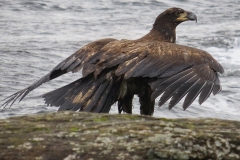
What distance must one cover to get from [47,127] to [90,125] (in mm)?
267

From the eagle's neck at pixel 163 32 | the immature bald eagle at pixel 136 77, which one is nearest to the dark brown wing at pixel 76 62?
the immature bald eagle at pixel 136 77

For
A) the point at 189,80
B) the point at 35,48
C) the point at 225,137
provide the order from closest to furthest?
the point at 225,137
the point at 189,80
the point at 35,48

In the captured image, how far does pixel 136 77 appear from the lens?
8016 mm

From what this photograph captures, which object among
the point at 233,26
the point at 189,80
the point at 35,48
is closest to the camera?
the point at 189,80

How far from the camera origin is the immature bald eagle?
7422 mm

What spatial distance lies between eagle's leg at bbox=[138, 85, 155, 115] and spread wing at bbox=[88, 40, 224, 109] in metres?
0.29

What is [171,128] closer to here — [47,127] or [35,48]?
[47,127]

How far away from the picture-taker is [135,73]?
298 inches

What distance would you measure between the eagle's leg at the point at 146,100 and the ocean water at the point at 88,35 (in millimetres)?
1809

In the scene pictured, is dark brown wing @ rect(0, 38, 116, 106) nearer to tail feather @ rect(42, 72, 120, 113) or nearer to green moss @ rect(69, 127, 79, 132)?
tail feather @ rect(42, 72, 120, 113)

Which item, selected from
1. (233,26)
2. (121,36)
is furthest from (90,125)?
(233,26)

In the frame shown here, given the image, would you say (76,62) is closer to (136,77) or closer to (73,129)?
(136,77)

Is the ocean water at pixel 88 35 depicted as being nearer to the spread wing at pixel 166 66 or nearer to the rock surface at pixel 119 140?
the spread wing at pixel 166 66

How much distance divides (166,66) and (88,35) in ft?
24.0
